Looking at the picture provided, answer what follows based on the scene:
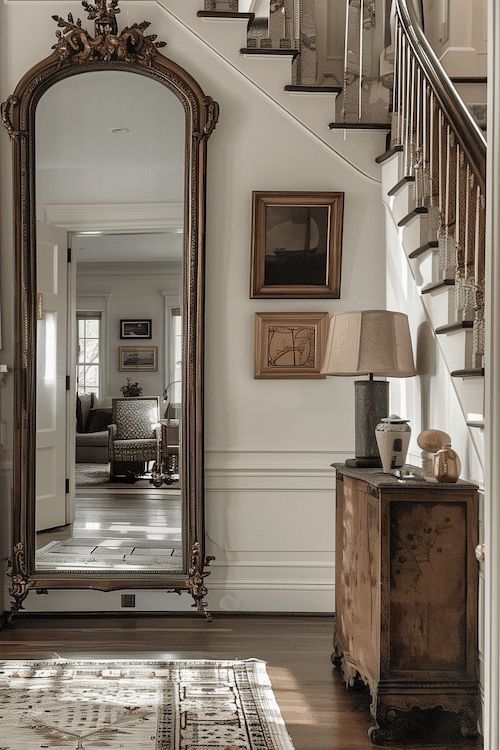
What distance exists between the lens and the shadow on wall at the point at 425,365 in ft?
12.0

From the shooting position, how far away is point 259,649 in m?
3.92

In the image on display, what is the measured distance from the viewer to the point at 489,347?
1442 millimetres

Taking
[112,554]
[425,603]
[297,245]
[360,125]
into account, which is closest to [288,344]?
[297,245]

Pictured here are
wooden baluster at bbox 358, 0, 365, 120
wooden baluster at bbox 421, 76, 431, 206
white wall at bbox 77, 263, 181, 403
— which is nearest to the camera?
wooden baluster at bbox 421, 76, 431, 206

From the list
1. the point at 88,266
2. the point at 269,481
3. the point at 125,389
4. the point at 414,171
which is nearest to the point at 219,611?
the point at 269,481

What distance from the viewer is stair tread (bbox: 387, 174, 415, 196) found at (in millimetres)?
3721

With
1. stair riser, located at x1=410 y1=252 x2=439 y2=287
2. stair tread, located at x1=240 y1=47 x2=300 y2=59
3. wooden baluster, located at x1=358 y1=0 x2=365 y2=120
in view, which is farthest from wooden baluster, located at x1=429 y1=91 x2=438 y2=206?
stair tread, located at x1=240 y1=47 x2=300 y2=59

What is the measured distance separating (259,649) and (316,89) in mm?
2808

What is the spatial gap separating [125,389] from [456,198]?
1.95 metres

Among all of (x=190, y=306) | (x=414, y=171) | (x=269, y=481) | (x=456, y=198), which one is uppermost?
(x=414, y=171)

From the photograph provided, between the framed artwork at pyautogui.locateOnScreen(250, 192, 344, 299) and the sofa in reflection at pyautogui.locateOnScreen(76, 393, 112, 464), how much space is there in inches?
39.2

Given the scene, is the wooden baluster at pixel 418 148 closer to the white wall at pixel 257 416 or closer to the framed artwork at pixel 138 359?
the white wall at pixel 257 416

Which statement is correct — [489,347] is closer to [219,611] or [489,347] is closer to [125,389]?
[125,389]

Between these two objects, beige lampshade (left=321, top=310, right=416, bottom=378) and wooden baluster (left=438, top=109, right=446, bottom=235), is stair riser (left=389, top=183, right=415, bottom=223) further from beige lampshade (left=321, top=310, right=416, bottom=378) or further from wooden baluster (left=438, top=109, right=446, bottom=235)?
beige lampshade (left=321, top=310, right=416, bottom=378)
